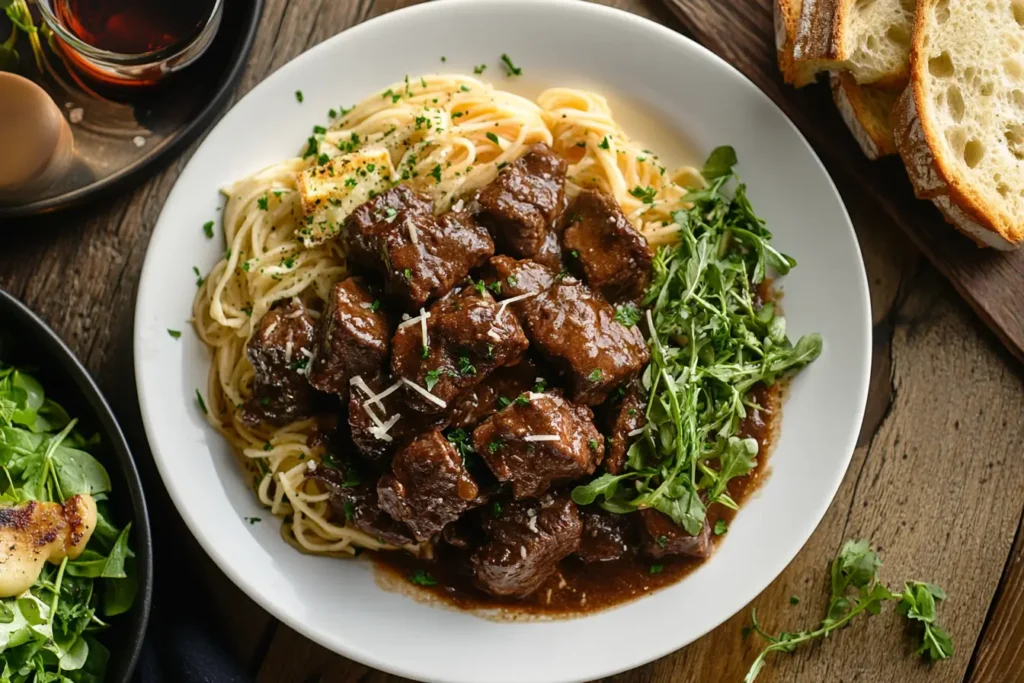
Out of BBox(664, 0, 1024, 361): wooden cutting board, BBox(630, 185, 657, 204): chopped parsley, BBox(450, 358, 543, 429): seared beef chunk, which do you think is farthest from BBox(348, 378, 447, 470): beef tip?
BBox(664, 0, 1024, 361): wooden cutting board

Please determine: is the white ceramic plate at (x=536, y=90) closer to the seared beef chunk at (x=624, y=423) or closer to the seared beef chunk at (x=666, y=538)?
the seared beef chunk at (x=666, y=538)

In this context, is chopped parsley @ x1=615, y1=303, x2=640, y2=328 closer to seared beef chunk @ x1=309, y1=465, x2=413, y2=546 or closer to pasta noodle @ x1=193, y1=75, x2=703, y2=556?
pasta noodle @ x1=193, y1=75, x2=703, y2=556

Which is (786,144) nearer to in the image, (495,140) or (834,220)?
(834,220)

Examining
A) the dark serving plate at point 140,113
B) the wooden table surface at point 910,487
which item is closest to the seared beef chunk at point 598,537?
the wooden table surface at point 910,487

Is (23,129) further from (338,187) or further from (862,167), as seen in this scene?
(862,167)

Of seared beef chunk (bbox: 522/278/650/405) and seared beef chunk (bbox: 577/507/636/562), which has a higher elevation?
seared beef chunk (bbox: 522/278/650/405)

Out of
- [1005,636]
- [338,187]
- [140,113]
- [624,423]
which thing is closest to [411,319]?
[338,187]
